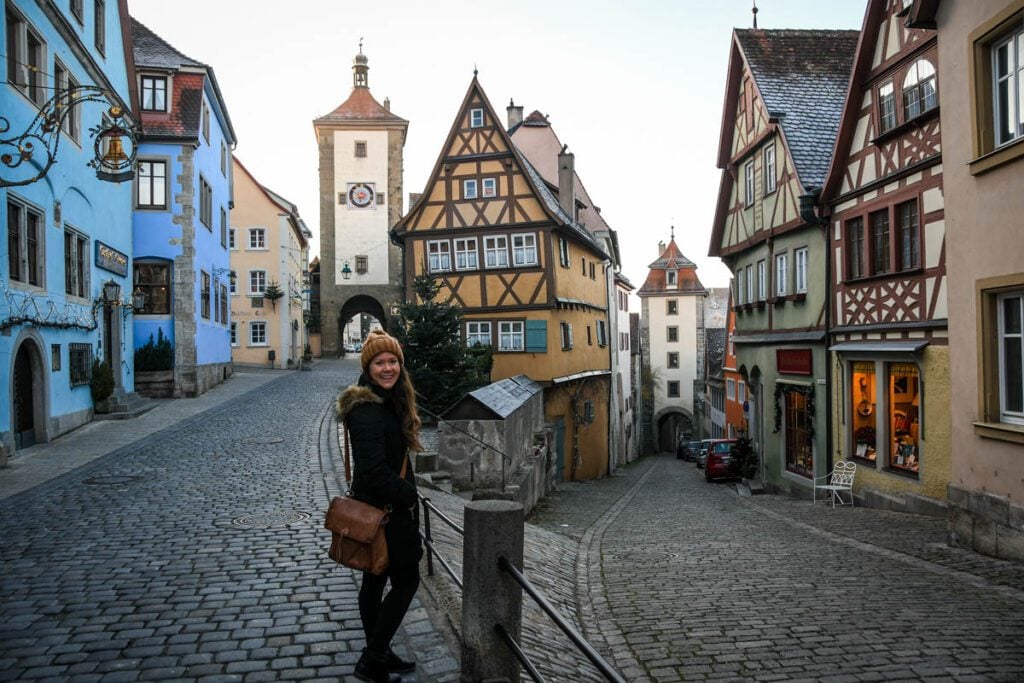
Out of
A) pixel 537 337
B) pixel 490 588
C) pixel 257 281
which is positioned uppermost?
pixel 257 281

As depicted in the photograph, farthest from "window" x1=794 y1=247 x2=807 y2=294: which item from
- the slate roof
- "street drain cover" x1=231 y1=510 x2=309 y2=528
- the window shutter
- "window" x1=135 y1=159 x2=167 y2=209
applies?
"window" x1=135 y1=159 x2=167 y2=209

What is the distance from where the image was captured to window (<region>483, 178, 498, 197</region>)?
26.0 metres

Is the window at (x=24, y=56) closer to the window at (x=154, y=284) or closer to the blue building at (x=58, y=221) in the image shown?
the blue building at (x=58, y=221)

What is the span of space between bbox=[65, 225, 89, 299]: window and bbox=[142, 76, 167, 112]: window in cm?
936

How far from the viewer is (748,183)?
22.1m

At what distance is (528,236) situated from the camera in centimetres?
2583

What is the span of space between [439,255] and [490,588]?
75.3ft

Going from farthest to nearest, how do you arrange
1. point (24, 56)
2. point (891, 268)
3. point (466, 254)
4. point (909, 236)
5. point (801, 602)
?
point (466, 254) < point (891, 268) < point (909, 236) < point (24, 56) < point (801, 602)

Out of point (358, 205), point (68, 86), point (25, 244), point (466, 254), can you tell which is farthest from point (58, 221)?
point (358, 205)

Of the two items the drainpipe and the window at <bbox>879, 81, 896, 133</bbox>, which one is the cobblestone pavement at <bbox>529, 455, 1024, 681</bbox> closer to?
the drainpipe

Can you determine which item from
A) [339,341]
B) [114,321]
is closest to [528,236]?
[114,321]

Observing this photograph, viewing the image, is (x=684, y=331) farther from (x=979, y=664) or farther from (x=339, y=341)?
(x=979, y=664)

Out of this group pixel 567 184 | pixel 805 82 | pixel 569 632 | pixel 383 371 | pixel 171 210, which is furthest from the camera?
pixel 567 184

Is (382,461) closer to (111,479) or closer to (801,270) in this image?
(111,479)
